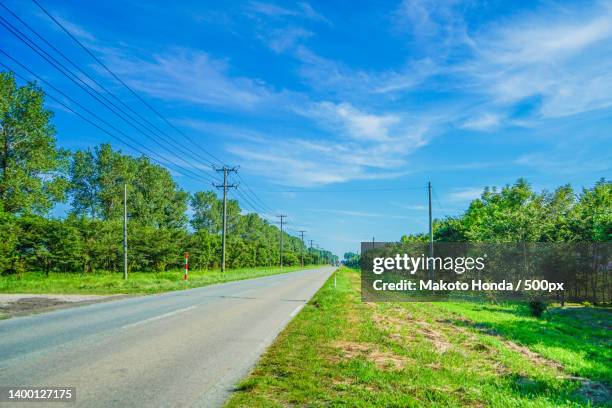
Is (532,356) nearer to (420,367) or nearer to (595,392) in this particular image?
(595,392)

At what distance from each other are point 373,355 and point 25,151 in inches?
1438

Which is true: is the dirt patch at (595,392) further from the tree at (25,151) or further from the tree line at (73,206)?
the tree at (25,151)

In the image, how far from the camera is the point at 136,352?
7340 millimetres

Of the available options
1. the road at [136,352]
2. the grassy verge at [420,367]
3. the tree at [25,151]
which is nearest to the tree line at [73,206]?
the tree at [25,151]

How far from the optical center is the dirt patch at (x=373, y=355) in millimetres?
7071

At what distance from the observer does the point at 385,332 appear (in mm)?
10289

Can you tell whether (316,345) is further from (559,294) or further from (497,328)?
(559,294)

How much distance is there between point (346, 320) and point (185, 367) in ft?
21.9

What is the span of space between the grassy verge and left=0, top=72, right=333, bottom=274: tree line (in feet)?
76.9

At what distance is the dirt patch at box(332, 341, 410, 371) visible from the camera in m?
7.07

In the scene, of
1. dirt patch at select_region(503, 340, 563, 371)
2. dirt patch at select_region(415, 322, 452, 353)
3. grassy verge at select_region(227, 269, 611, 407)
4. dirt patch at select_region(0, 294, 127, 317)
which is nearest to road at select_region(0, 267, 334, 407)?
grassy verge at select_region(227, 269, 611, 407)

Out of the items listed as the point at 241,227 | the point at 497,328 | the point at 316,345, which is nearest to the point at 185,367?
the point at 316,345

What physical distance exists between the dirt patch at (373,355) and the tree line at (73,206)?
978 inches
